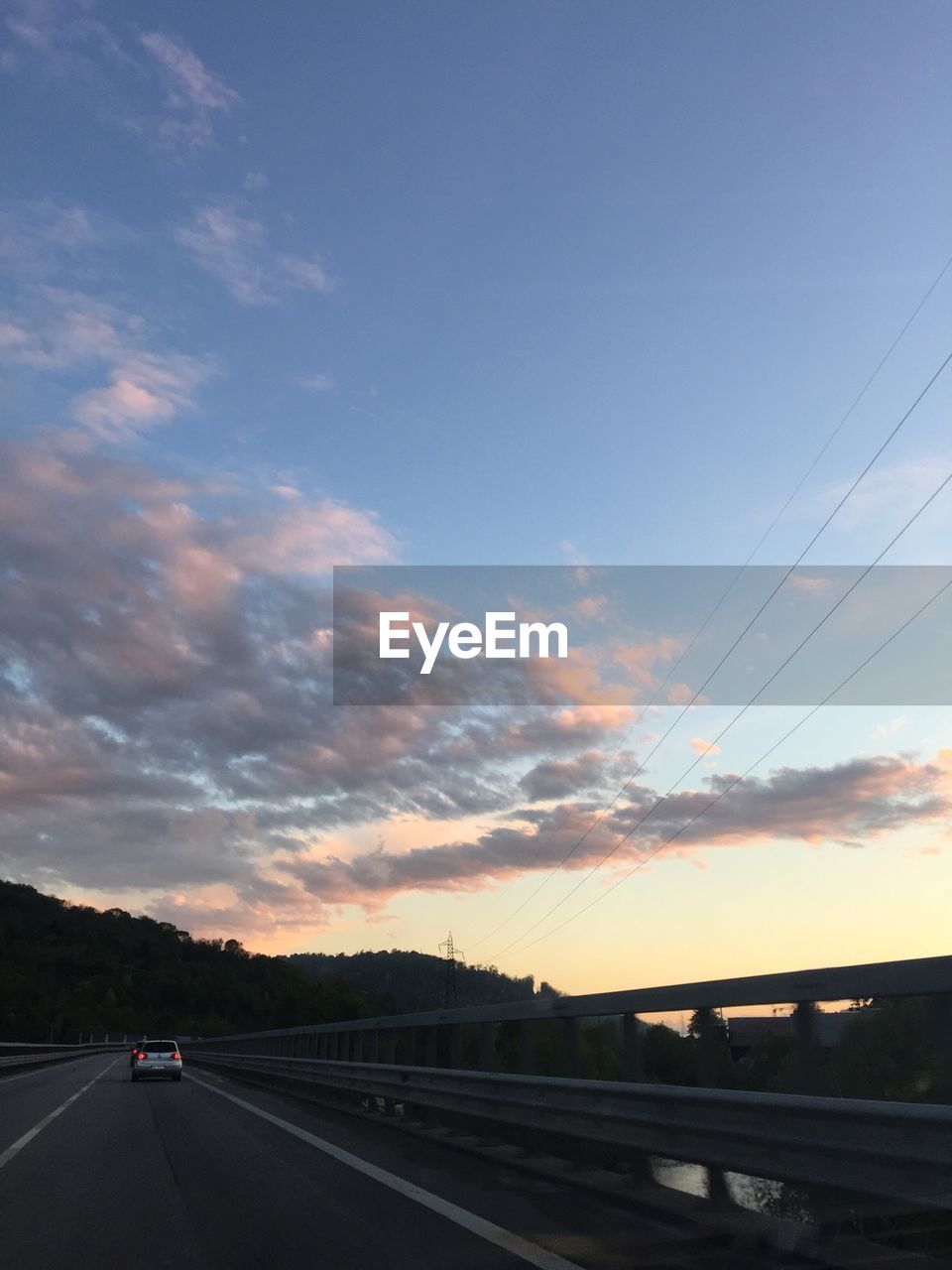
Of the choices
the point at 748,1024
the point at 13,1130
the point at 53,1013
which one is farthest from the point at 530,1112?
the point at 53,1013

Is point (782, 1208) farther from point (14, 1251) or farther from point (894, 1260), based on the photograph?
point (14, 1251)

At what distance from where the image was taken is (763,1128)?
7367mm

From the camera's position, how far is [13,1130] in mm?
17484

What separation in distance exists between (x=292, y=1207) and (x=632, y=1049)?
2983 millimetres

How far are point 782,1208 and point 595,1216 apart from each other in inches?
62.1

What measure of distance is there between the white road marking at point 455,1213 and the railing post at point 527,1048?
1.93 metres

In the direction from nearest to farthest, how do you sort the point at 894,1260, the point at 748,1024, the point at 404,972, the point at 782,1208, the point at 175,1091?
the point at 894,1260
the point at 782,1208
the point at 748,1024
the point at 175,1091
the point at 404,972

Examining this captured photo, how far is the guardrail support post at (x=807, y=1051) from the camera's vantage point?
7.67 meters

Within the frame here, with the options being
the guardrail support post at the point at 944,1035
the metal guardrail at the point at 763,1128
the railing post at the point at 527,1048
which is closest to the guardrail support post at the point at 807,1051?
the metal guardrail at the point at 763,1128

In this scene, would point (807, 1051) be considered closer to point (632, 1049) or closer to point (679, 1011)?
point (679, 1011)

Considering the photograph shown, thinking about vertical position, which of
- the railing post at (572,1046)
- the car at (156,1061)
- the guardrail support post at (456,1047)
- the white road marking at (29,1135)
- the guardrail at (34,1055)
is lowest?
the white road marking at (29,1135)

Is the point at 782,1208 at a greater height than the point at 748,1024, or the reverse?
the point at 748,1024

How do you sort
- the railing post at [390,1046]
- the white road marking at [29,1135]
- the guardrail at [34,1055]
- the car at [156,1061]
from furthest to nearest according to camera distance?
the guardrail at [34,1055], the car at [156,1061], the railing post at [390,1046], the white road marking at [29,1135]

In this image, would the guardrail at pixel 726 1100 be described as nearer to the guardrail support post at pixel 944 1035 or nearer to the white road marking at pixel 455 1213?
the guardrail support post at pixel 944 1035
